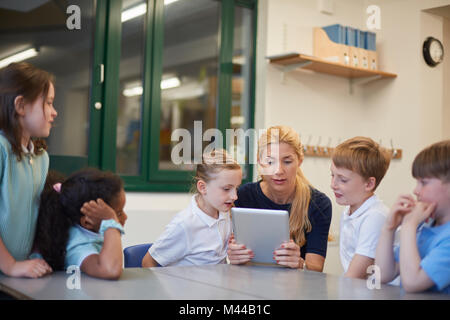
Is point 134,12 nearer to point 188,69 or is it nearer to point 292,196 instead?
point 188,69

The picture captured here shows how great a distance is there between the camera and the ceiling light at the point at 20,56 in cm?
309

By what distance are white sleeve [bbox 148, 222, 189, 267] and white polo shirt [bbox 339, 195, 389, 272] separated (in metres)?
0.66

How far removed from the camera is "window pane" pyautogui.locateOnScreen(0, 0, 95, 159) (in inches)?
124

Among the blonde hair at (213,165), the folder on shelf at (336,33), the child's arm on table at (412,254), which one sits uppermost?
the folder on shelf at (336,33)

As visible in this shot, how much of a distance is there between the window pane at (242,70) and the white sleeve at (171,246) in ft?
6.55

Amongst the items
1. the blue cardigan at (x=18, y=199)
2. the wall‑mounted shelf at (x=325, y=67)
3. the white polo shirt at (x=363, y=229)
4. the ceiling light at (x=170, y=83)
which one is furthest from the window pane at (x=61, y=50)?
the white polo shirt at (x=363, y=229)

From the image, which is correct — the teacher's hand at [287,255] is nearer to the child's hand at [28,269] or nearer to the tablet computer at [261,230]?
the tablet computer at [261,230]

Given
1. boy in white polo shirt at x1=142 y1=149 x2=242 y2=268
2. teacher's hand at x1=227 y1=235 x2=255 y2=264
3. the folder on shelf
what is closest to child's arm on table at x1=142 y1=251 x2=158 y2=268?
boy in white polo shirt at x1=142 y1=149 x2=242 y2=268

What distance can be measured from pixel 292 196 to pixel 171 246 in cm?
65

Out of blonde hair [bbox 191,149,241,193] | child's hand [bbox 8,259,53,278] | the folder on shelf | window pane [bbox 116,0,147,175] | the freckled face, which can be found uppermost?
the folder on shelf

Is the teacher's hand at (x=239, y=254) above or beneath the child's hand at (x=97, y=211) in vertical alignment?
beneath

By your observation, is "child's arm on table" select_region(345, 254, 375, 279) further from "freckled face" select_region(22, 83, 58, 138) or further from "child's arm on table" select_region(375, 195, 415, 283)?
"freckled face" select_region(22, 83, 58, 138)

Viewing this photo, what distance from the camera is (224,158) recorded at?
94.0 inches

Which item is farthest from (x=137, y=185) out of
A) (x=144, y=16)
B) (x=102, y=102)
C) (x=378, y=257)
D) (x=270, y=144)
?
(x=378, y=257)
